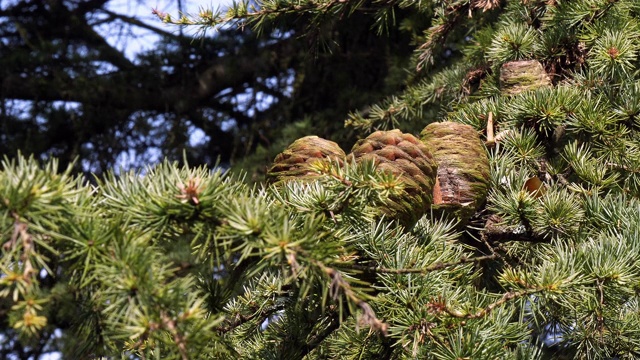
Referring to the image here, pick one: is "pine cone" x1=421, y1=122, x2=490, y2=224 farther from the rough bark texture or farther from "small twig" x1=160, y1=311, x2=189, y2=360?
"small twig" x1=160, y1=311, x2=189, y2=360

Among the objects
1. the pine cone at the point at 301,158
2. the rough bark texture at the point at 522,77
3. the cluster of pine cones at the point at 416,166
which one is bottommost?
the rough bark texture at the point at 522,77

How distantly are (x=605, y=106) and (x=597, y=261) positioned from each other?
43 centimetres

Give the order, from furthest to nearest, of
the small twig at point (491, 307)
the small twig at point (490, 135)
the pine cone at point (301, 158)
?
the small twig at point (490, 135) < the pine cone at point (301, 158) < the small twig at point (491, 307)

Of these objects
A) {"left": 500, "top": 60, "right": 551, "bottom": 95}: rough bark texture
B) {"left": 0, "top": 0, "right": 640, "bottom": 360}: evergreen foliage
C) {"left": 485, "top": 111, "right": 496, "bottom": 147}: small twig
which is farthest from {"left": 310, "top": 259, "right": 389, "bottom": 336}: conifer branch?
{"left": 500, "top": 60, "right": 551, "bottom": 95}: rough bark texture

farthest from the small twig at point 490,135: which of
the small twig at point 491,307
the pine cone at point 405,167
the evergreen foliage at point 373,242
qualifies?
the small twig at point 491,307

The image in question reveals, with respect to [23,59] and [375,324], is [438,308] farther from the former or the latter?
[23,59]

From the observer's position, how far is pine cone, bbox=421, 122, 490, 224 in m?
0.84

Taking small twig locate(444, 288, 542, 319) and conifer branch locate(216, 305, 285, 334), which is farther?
conifer branch locate(216, 305, 285, 334)

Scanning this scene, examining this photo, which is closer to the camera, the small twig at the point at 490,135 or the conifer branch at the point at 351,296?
the conifer branch at the point at 351,296

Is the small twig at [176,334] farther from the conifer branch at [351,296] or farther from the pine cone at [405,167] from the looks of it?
the pine cone at [405,167]

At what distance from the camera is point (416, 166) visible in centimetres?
75

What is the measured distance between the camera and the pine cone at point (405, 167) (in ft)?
2.38

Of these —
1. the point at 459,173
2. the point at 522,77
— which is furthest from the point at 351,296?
the point at 522,77

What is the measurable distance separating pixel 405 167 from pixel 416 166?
0.02 meters
